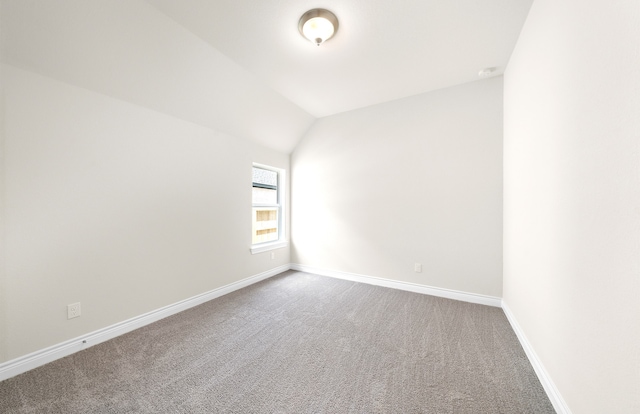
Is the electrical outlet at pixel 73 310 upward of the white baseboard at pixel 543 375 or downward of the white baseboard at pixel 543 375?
upward

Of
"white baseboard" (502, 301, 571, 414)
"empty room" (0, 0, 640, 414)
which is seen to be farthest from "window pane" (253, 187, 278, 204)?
"white baseboard" (502, 301, 571, 414)

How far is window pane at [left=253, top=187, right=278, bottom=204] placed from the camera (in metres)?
3.72

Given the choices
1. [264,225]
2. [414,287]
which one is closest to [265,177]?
[264,225]

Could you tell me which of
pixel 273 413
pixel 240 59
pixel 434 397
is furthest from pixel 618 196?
pixel 240 59

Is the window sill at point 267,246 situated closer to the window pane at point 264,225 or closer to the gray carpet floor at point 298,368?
the window pane at point 264,225

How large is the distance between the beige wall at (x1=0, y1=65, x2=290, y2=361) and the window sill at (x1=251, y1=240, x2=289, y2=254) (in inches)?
25.5

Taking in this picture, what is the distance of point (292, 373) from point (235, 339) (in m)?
0.71

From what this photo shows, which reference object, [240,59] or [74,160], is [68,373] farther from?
[240,59]

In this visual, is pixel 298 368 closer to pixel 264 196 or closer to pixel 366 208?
pixel 366 208

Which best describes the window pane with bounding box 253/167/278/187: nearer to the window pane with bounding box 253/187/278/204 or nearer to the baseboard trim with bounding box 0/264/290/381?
the window pane with bounding box 253/187/278/204

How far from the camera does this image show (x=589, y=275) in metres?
1.04

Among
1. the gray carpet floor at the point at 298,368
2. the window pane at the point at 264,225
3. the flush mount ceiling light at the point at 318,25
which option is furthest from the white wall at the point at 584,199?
the window pane at the point at 264,225

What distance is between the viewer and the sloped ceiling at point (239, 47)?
161 cm

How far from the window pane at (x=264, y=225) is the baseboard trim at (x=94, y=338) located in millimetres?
974
